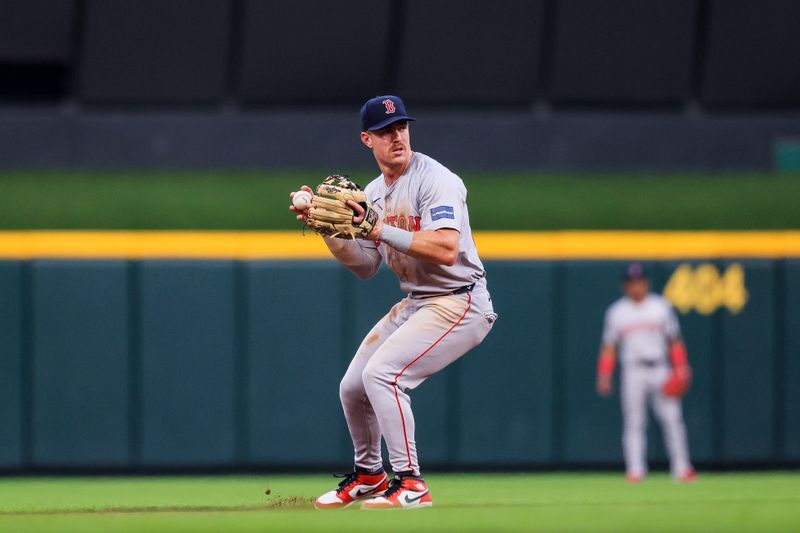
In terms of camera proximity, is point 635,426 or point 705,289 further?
point 705,289

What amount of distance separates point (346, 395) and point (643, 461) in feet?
18.7

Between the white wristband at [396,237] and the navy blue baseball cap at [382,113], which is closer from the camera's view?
the white wristband at [396,237]

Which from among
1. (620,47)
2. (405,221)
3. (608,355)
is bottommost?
(608,355)

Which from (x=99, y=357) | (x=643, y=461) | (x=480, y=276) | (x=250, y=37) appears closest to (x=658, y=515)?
(x=480, y=276)

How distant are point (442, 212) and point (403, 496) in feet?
4.28

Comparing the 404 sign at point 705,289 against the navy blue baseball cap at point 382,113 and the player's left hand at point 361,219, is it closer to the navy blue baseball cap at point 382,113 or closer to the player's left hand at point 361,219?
the navy blue baseball cap at point 382,113

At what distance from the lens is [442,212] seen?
19.0ft

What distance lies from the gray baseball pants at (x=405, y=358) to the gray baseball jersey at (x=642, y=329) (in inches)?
196

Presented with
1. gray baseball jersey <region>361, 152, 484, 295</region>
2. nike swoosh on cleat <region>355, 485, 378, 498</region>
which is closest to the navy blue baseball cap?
gray baseball jersey <region>361, 152, 484, 295</region>

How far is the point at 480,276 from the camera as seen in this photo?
6.21 m

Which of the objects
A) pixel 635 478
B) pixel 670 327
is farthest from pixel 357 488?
pixel 670 327

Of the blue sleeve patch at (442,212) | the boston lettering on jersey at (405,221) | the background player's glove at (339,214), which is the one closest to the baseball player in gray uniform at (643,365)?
the boston lettering on jersey at (405,221)

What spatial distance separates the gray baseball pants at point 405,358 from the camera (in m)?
5.89

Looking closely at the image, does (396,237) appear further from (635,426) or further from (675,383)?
(675,383)
